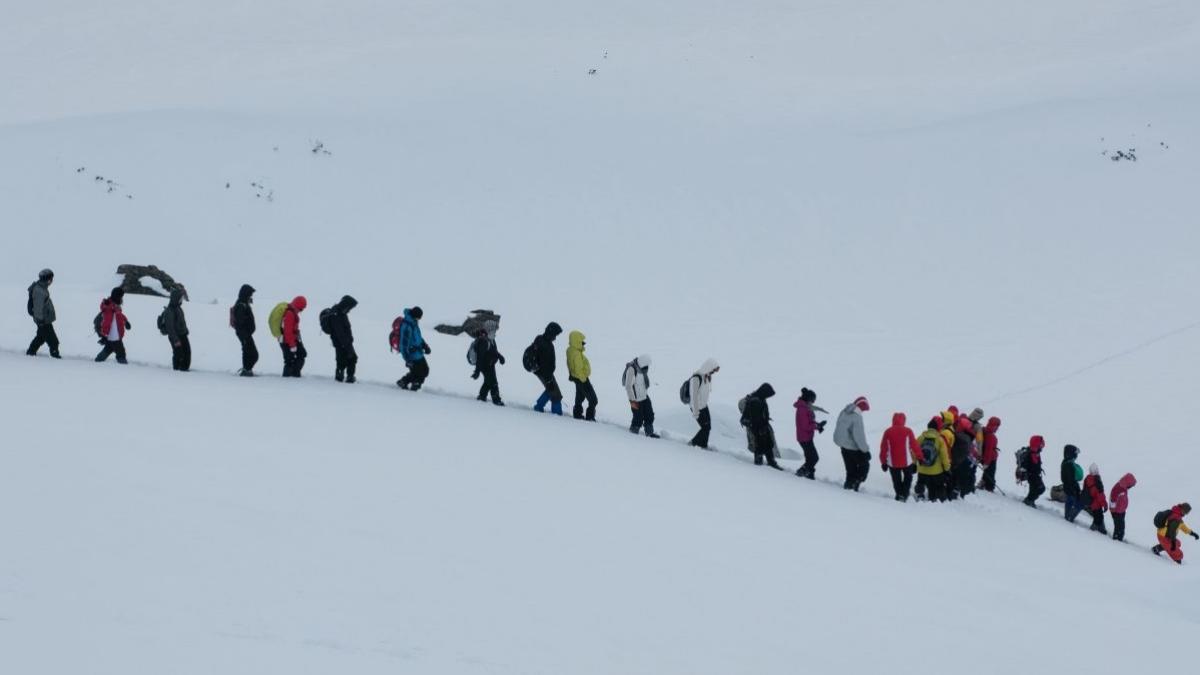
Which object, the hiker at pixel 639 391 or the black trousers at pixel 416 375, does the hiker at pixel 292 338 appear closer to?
the black trousers at pixel 416 375

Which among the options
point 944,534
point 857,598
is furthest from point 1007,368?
point 857,598

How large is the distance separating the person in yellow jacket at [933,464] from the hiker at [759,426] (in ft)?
5.68

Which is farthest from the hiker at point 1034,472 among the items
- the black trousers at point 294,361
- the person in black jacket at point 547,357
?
the black trousers at point 294,361

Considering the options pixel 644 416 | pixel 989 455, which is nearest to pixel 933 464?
pixel 989 455

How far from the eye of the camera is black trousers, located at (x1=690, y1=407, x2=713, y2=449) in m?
15.8

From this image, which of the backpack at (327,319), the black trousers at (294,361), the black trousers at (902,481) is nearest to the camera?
the black trousers at (902,481)

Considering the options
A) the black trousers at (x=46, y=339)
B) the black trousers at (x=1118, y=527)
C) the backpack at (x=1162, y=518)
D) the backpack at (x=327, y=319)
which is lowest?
the black trousers at (x=46, y=339)

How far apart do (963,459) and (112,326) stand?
35.9 feet

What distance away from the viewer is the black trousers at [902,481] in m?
15.3

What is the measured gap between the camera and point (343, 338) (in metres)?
16.0

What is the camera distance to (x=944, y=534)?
44.5 feet

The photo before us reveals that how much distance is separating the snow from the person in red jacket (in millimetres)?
368

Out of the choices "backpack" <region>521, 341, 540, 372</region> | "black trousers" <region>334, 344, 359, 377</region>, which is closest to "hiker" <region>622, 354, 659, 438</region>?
"backpack" <region>521, 341, 540, 372</region>

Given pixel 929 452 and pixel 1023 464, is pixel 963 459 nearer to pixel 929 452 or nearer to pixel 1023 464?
pixel 929 452
